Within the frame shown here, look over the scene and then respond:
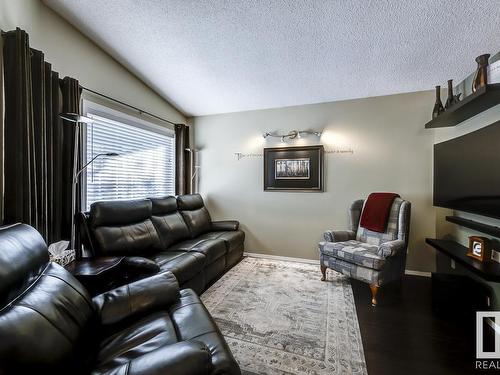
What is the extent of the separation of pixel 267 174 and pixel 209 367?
10.2 ft

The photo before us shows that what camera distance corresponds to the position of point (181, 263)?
225 cm

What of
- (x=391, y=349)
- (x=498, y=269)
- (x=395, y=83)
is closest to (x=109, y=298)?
(x=391, y=349)

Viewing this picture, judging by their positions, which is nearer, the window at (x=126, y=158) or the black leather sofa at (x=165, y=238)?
the black leather sofa at (x=165, y=238)

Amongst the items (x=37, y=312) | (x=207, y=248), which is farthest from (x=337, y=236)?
(x=37, y=312)

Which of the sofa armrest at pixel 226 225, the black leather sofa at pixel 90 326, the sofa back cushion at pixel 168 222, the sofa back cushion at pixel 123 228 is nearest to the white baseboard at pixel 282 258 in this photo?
the sofa armrest at pixel 226 225

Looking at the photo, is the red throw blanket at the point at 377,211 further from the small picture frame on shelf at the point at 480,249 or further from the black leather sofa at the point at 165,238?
the black leather sofa at the point at 165,238

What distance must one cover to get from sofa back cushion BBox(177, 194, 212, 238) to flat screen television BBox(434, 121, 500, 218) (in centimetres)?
311

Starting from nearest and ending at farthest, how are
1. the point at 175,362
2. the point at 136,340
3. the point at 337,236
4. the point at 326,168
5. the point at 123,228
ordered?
the point at 175,362, the point at 136,340, the point at 123,228, the point at 337,236, the point at 326,168

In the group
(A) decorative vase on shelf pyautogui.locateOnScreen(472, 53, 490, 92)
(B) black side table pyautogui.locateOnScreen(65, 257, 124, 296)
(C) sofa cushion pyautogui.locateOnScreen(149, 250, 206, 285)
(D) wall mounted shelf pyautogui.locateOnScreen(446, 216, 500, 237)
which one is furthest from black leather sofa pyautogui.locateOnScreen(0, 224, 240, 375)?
(A) decorative vase on shelf pyautogui.locateOnScreen(472, 53, 490, 92)

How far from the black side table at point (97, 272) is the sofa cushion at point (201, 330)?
27.4 inches

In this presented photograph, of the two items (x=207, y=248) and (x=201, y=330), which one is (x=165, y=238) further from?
(x=201, y=330)

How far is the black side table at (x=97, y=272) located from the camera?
5.75 ft

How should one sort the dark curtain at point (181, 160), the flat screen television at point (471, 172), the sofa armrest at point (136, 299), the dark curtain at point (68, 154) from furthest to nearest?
the dark curtain at point (181, 160) < the dark curtain at point (68, 154) < the flat screen television at point (471, 172) < the sofa armrest at point (136, 299)

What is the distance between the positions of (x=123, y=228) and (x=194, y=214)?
1.21 m
